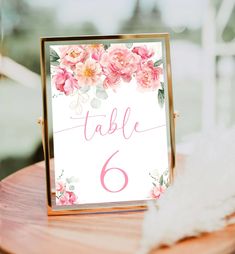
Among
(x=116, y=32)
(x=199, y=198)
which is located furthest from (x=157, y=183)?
(x=116, y=32)

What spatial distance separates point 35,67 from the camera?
2.01 m

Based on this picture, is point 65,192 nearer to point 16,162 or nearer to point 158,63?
point 158,63

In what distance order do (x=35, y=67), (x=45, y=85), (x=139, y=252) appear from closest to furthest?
(x=139, y=252)
(x=45, y=85)
(x=35, y=67)

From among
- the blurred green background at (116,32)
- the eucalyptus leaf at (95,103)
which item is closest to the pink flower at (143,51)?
the eucalyptus leaf at (95,103)

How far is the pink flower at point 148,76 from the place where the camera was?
2.80 feet

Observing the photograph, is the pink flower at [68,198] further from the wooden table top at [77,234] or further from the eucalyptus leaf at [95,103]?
the eucalyptus leaf at [95,103]

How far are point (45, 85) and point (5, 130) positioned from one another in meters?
1.27

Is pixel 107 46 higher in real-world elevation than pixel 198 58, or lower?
lower

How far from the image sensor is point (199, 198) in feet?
2.43

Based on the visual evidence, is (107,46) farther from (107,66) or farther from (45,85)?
(45,85)

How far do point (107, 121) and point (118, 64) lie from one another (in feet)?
0.36

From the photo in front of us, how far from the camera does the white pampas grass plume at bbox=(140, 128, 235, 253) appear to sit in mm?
673

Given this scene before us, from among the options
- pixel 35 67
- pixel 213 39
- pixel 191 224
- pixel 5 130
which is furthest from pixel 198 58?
pixel 191 224

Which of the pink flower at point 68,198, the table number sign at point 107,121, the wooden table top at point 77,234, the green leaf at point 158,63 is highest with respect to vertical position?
the green leaf at point 158,63
